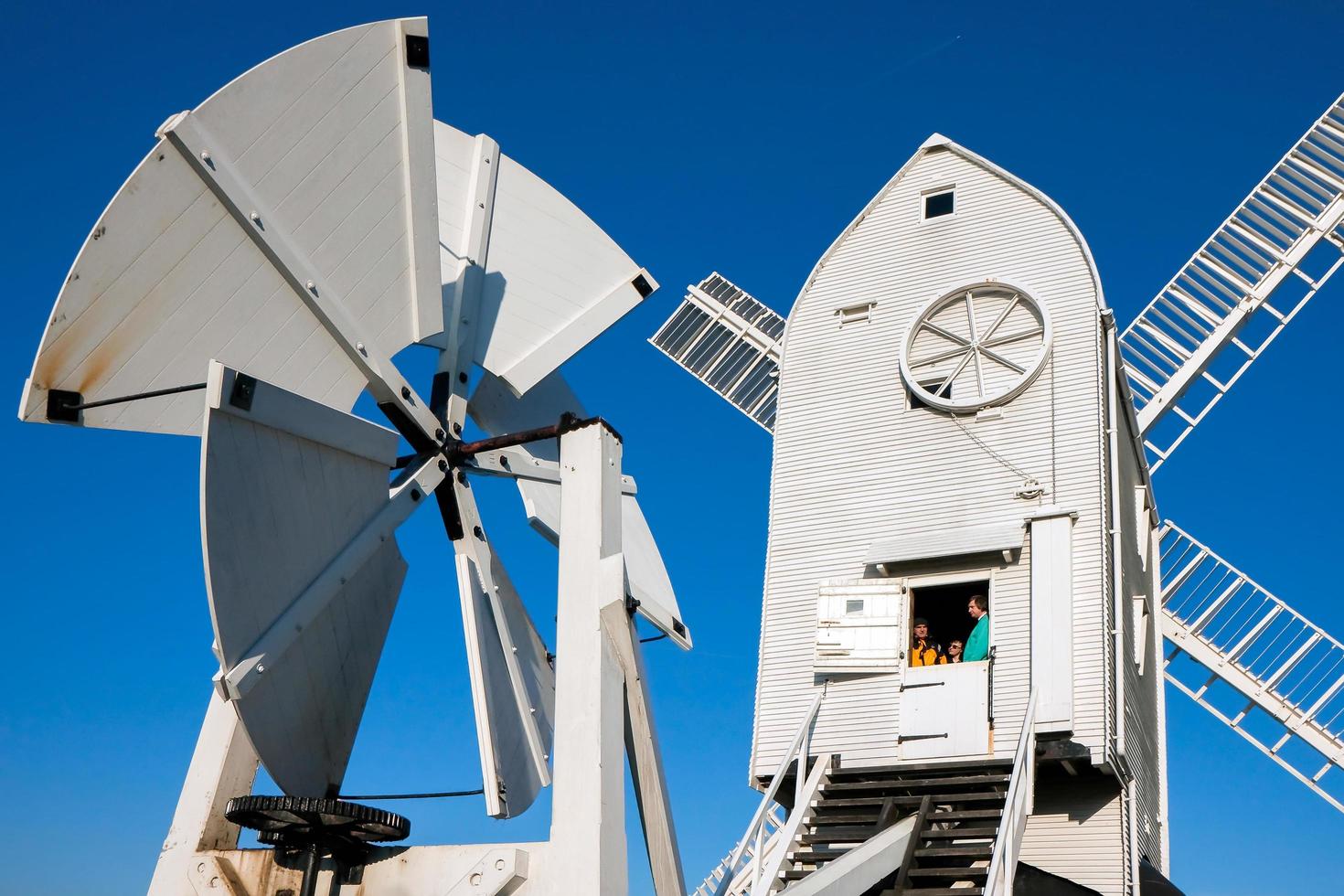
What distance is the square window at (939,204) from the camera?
66.7 ft

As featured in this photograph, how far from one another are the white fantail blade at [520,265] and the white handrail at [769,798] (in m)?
4.96

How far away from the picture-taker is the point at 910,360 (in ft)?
63.5

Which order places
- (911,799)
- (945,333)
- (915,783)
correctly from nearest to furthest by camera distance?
1. (911,799)
2. (915,783)
3. (945,333)

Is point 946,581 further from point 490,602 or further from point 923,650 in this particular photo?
point 490,602

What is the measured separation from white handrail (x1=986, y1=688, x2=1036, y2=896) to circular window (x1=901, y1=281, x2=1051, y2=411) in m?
4.17

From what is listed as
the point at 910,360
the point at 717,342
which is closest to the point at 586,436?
the point at 910,360

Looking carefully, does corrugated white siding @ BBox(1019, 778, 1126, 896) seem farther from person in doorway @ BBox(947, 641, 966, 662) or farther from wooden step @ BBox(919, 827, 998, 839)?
person in doorway @ BBox(947, 641, 966, 662)

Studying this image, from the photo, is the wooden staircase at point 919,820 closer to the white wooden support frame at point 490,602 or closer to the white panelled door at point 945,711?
the white panelled door at point 945,711

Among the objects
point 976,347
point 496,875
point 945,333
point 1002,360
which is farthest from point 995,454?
point 496,875

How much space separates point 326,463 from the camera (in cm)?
1010

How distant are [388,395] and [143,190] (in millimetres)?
2525

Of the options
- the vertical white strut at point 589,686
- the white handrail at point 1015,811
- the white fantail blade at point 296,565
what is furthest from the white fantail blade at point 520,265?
the white handrail at point 1015,811

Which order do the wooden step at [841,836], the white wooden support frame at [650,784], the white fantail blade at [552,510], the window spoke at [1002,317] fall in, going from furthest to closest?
the window spoke at [1002,317]
the wooden step at [841,836]
the white fantail blade at [552,510]
the white wooden support frame at [650,784]

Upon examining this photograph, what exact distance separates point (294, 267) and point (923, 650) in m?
9.77
